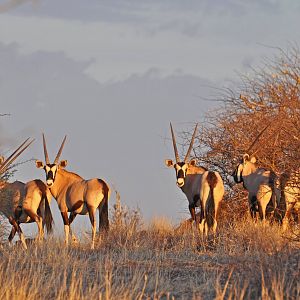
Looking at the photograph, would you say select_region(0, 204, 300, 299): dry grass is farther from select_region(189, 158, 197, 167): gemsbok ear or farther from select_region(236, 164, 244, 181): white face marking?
select_region(189, 158, 197, 167): gemsbok ear

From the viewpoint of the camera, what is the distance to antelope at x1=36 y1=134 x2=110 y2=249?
762 inches

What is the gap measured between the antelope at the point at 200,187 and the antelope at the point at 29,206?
3.34m

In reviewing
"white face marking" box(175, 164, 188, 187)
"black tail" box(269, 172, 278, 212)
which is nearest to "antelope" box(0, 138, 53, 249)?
"white face marking" box(175, 164, 188, 187)

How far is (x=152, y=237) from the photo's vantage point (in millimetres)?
17297

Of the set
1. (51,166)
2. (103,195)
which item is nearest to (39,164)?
(51,166)

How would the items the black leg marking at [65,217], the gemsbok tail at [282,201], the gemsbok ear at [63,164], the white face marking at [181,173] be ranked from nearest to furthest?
the gemsbok tail at [282,201], the black leg marking at [65,217], the white face marking at [181,173], the gemsbok ear at [63,164]

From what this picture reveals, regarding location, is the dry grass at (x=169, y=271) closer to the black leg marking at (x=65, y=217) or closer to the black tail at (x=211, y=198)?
the black tail at (x=211, y=198)

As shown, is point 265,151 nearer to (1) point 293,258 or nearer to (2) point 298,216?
(2) point 298,216

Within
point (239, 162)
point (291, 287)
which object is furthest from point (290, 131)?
point (291, 287)

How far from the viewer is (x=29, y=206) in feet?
65.7

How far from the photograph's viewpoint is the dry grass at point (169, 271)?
9.20m

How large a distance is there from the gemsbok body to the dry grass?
10.7 feet

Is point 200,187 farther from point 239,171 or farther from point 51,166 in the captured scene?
point 51,166

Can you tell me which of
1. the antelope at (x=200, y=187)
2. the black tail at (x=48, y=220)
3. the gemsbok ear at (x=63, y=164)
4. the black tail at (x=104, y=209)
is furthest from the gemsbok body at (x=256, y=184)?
the black tail at (x=48, y=220)
